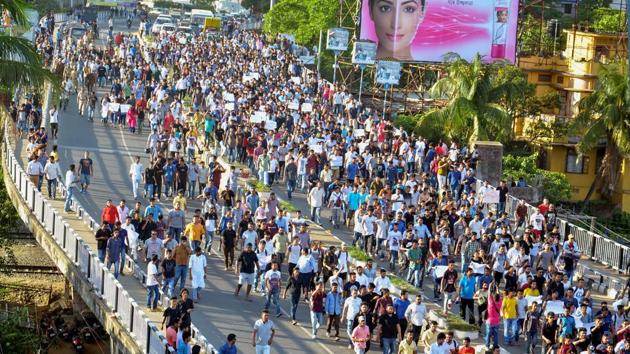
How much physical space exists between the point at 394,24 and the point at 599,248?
26416 millimetres

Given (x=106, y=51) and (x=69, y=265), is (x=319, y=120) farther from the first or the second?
(x=106, y=51)

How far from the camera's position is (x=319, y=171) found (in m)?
39.7

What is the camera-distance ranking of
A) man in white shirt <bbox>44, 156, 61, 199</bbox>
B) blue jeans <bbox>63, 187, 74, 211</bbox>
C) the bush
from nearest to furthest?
blue jeans <bbox>63, 187, 74, 211</bbox> < man in white shirt <bbox>44, 156, 61, 199</bbox> < the bush

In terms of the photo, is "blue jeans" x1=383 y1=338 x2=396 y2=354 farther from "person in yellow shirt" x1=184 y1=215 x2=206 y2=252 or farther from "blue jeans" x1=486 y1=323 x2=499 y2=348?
"person in yellow shirt" x1=184 y1=215 x2=206 y2=252

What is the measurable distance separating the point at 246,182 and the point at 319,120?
8.24m

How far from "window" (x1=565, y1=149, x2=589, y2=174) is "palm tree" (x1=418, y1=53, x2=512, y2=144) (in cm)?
1052

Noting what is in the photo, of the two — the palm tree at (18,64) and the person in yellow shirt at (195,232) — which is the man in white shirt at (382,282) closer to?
the person in yellow shirt at (195,232)

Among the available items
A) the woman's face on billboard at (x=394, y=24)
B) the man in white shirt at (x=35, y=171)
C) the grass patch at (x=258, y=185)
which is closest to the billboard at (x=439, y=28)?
the woman's face on billboard at (x=394, y=24)

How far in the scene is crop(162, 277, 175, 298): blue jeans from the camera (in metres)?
27.4

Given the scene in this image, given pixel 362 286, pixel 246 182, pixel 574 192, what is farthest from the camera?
pixel 574 192

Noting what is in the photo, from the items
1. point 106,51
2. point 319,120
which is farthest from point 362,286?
point 106,51

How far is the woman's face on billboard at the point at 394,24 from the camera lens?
61.9 m

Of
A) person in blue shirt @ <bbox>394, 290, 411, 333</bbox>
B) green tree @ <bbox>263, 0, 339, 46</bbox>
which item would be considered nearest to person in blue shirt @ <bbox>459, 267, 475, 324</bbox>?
person in blue shirt @ <bbox>394, 290, 411, 333</bbox>

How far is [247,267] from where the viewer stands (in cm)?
2831
